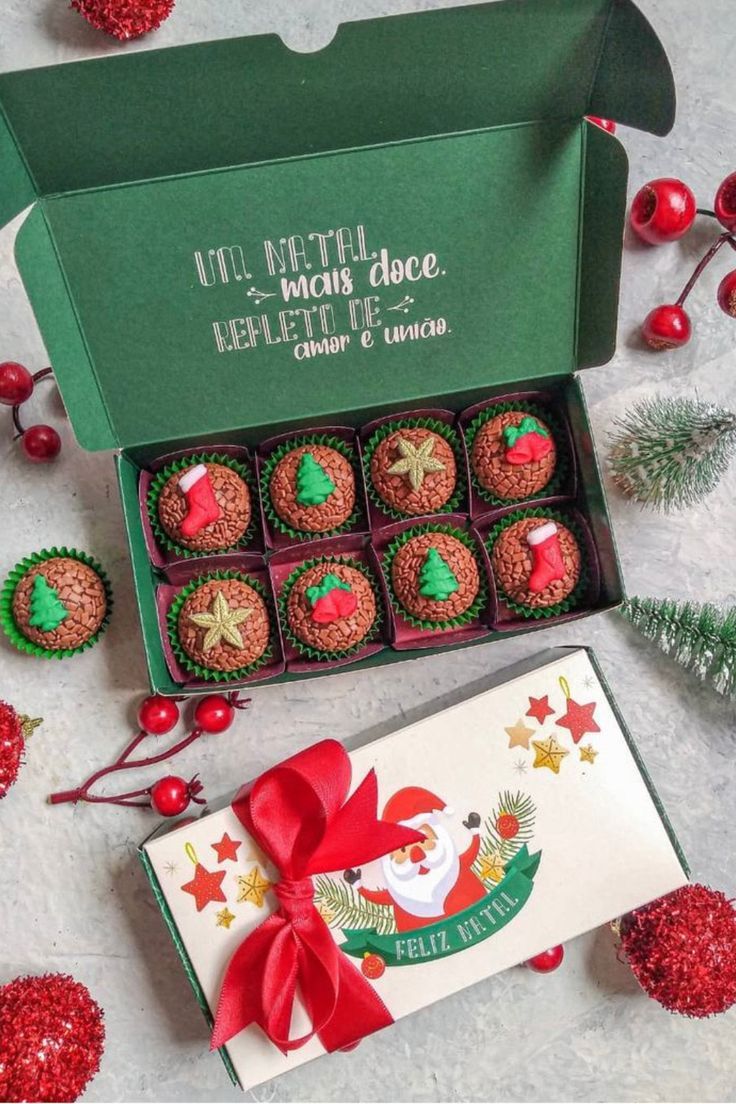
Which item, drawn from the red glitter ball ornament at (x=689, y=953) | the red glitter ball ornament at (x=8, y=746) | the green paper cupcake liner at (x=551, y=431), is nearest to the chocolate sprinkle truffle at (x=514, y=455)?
the green paper cupcake liner at (x=551, y=431)

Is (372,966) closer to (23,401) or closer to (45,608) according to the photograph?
(45,608)

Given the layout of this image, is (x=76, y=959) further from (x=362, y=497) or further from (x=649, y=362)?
(x=649, y=362)

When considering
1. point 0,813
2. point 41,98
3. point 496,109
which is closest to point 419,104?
point 496,109

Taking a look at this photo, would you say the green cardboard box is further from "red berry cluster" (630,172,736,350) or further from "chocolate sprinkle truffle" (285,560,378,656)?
"red berry cluster" (630,172,736,350)

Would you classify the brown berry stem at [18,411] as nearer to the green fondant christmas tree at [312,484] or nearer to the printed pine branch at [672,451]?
the green fondant christmas tree at [312,484]

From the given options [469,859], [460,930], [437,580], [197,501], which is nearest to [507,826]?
[469,859]
